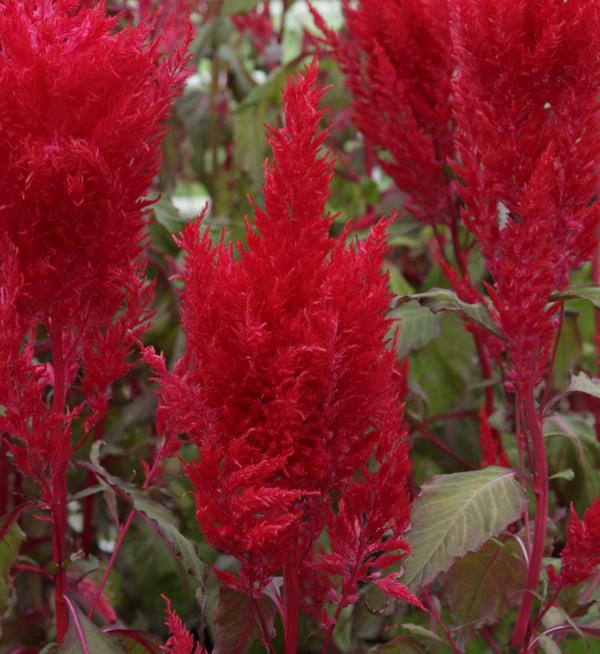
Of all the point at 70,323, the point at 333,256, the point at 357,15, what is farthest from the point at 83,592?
the point at 357,15

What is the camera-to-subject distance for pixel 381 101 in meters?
1.44

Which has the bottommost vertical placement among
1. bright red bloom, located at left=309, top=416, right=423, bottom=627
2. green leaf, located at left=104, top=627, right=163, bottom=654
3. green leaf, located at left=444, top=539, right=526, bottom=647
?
green leaf, located at left=444, top=539, right=526, bottom=647

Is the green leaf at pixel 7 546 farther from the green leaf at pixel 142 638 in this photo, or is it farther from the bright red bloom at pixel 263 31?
the bright red bloom at pixel 263 31

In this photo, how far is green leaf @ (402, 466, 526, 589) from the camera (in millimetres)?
1057

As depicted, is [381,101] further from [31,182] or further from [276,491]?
[276,491]

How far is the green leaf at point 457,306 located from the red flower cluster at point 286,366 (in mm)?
201

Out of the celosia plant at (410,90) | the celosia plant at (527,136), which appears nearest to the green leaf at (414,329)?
the celosia plant at (410,90)

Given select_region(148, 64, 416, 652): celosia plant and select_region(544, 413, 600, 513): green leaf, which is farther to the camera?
select_region(544, 413, 600, 513): green leaf

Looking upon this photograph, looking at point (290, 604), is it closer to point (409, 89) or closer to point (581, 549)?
point (581, 549)

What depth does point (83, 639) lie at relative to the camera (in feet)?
3.63

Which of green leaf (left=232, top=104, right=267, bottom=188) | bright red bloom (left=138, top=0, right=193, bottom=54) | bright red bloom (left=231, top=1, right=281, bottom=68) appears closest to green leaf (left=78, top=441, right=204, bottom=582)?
bright red bloom (left=138, top=0, right=193, bottom=54)

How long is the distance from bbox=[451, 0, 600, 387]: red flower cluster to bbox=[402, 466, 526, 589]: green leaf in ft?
0.53

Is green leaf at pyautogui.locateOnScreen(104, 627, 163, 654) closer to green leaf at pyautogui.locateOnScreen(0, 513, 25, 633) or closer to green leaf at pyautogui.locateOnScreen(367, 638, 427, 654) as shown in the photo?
green leaf at pyautogui.locateOnScreen(0, 513, 25, 633)

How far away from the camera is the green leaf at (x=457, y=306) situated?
3.69 ft
